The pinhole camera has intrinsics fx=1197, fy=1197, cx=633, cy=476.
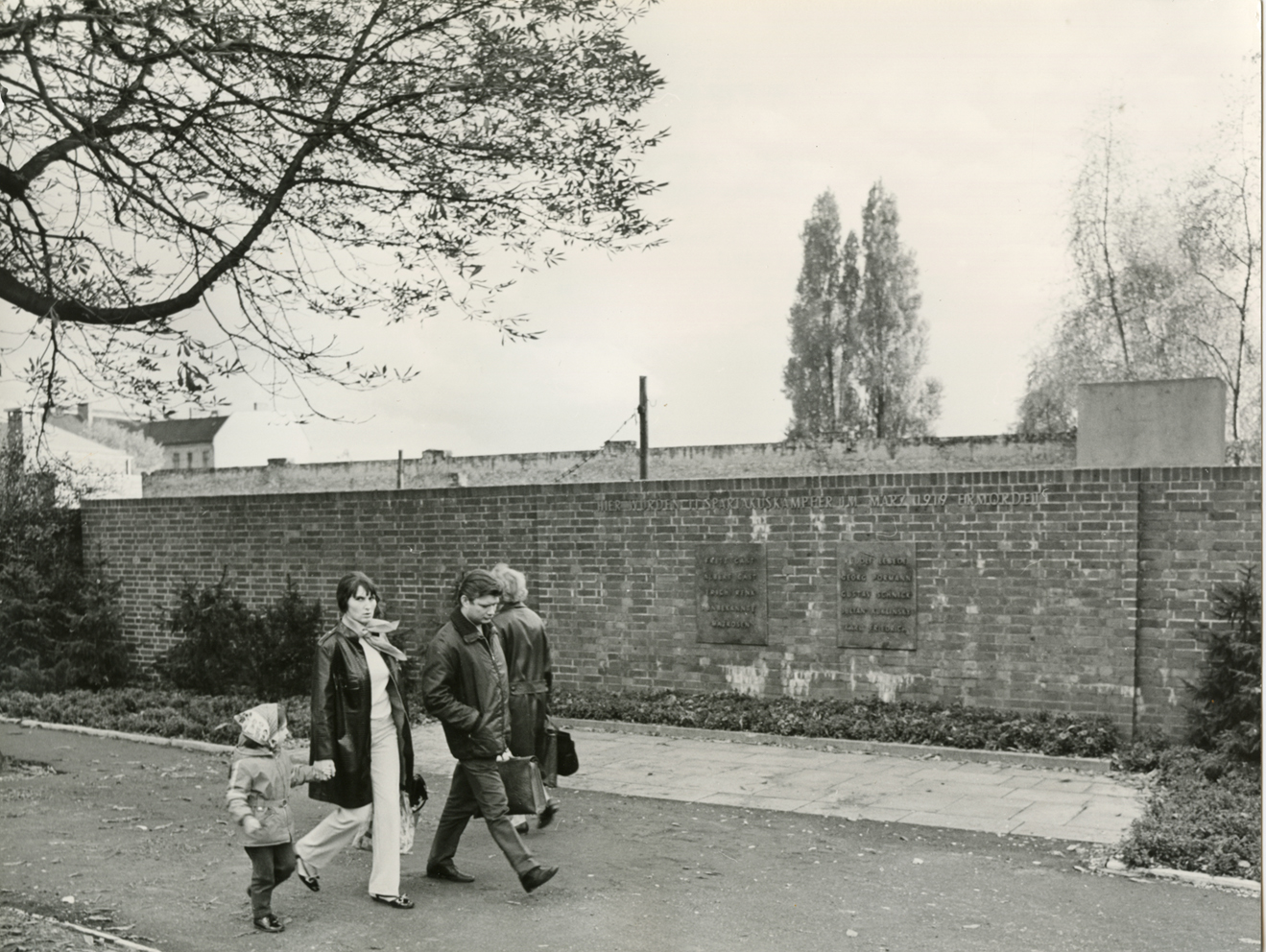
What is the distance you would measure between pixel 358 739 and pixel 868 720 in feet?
18.5

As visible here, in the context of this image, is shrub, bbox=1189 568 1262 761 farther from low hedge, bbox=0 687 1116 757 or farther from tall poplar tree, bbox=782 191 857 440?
tall poplar tree, bbox=782 191 857 440

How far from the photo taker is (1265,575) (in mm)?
4559

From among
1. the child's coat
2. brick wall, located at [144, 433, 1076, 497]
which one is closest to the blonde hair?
the child's coat

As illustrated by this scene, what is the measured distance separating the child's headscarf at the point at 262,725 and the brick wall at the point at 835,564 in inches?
260

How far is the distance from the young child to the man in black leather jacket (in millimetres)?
763

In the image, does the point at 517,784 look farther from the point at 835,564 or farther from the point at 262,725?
the point at 835,564

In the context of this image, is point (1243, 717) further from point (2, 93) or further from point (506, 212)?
point (2, 93)

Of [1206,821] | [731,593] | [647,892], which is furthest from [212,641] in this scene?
[1206,821]

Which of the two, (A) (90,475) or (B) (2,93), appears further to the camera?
(A) (90,475)

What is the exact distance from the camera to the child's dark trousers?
5.38 metres

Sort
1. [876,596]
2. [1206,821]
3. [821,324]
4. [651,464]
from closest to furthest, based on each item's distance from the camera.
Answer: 1. [1206,821]
2. [876,596]
3. [821,324]
4. [651,464]

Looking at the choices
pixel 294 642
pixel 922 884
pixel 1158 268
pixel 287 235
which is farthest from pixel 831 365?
pixel 922 884

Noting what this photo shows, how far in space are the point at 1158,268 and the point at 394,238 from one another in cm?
707

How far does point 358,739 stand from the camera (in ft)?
18.7
